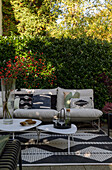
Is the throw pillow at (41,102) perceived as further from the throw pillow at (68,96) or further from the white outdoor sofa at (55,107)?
the throw pillow at (68,96)

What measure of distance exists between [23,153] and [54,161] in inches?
19.7

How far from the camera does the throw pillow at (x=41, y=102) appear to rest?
14.8 ft

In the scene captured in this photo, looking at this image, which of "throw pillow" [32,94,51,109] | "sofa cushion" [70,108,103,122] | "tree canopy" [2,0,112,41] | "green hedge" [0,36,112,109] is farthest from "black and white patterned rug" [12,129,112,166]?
"tree canopy" [2,0,112,41]

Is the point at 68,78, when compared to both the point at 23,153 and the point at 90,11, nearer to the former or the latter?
the point at 23,153

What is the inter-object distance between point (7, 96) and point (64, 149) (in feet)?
3.67

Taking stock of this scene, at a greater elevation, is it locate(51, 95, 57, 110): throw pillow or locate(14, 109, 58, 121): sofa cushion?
locate(51, 95, 57, 110): throw pillow

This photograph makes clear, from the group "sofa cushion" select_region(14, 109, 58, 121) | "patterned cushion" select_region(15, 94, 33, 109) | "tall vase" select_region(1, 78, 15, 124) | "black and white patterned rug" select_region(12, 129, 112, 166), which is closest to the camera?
"black and white patterned rug" select_region(12, 129, 112, 166)

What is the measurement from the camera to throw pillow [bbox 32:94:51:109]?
14.8 feet

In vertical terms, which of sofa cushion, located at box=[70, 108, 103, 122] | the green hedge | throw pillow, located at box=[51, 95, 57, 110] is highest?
the green hedge

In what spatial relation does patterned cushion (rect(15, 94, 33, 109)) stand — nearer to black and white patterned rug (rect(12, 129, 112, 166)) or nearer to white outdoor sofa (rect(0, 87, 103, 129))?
white outdoor sofa (rect(0, 87, 103, 129))

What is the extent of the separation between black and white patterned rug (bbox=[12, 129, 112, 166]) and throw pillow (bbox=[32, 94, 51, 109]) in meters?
0.63

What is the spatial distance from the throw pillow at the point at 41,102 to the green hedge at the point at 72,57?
875mm

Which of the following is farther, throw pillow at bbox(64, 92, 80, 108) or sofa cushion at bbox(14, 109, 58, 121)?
throw pillow at bbox(64, 92, 80, 108)

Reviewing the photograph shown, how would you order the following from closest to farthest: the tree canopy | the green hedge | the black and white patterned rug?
the black and white patterned rug, the green hedge, the tree canopy
